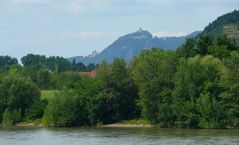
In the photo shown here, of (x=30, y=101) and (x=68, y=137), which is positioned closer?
(x=68, y=137)

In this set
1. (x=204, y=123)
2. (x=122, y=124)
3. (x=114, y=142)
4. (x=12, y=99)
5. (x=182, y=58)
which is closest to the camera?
(x=114, y=142)

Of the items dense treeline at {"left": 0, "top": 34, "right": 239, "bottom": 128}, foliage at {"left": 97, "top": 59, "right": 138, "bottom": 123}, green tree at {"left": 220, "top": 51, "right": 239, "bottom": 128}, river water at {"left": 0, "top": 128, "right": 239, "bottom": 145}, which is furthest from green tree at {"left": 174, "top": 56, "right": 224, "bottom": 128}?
foliage at {"left": 97, "top": 59, "right": 138, "bottom": 123}

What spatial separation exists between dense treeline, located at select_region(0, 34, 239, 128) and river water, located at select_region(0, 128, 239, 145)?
4796mm

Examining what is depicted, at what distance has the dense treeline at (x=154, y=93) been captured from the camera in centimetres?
7350

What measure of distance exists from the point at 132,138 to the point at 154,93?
56.2 feet

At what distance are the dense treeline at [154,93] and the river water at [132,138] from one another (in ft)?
15.7

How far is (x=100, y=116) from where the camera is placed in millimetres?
84750

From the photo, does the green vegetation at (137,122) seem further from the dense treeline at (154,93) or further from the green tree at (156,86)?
the green tree at (156,86)

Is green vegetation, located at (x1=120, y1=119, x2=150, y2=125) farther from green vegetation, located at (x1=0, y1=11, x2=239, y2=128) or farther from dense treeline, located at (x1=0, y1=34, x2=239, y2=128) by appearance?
dense treeline, located at (x1=0, y1=34, x2=239, y2=128)

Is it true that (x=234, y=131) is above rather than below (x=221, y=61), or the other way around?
below

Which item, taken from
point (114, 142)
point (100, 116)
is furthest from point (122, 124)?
point (114, 142)

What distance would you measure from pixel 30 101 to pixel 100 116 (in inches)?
523

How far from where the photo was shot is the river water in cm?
5659

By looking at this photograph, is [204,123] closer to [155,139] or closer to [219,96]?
[219,96]
